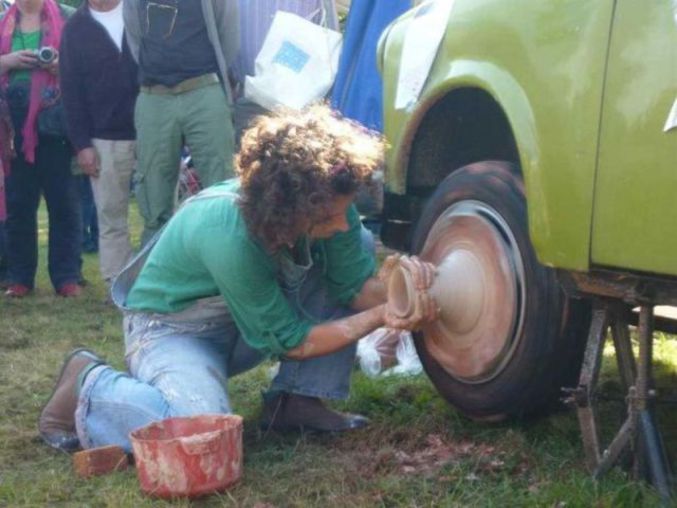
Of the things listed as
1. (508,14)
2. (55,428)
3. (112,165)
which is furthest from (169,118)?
(508,14)

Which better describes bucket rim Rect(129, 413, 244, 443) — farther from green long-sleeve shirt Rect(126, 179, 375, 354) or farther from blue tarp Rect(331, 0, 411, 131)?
blue tarp Rect(331, 0, 411, 131)

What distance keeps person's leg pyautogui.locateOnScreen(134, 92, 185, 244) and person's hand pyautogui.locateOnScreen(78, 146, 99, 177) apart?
1.35 ft

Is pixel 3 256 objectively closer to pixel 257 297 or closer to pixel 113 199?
pixel 113 199

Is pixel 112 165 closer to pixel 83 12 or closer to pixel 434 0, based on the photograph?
pixel 83 12

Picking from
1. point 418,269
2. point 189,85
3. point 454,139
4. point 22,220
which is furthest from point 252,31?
point 418,269

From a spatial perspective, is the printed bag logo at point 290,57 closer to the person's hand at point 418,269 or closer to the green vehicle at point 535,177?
the green vehicle at point 535,177

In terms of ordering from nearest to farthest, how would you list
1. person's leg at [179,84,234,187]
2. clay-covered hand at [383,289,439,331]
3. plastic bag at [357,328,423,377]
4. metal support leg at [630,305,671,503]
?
metal support leg at [630,305,671,503] → clay-covered hand at [383,289,439,331] → plastic bag at [357,328,423,377] → person's leg at [179,84,234,187]

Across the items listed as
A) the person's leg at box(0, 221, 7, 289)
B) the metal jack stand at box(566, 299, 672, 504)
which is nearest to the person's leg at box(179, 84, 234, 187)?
the person's leg at box(0, 221, 7, 289)

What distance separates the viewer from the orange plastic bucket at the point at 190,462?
3.15m

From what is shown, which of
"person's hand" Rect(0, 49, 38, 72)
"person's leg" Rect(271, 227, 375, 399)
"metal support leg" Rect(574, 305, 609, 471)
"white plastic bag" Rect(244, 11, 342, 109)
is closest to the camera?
"metal support leg" Rect(574, 305, 609, 471)

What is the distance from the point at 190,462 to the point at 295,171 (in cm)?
82

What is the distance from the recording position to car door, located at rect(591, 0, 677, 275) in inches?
103

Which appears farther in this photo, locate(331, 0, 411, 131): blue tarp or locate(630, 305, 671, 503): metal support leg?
locate(331, 0, 411, 131): blue tarp

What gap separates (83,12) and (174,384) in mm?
3468
